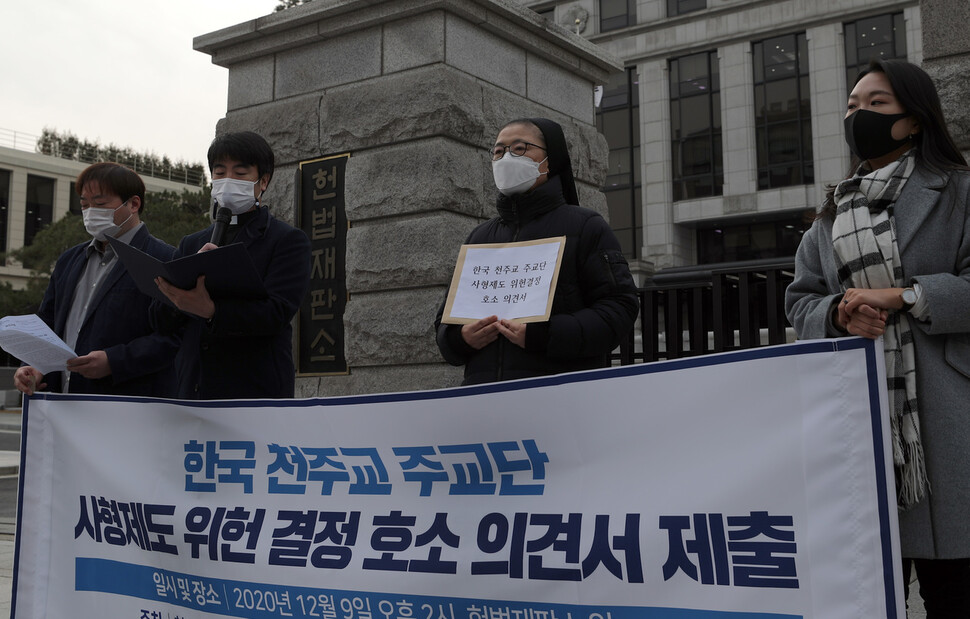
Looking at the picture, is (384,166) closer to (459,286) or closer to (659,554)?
(459,286)

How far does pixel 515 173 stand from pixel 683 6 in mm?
32693

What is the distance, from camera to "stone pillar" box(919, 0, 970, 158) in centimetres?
505

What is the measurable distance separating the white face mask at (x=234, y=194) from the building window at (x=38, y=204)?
5514cm

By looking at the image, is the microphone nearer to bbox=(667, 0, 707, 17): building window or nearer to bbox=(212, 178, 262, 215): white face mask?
bbox=(212, 178, 262, 215): white face mask

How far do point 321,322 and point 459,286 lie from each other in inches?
125

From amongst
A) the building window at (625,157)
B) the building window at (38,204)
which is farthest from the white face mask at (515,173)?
the building window at (38,204)

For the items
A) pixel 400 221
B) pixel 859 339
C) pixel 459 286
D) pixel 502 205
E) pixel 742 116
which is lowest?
pixel 859 339

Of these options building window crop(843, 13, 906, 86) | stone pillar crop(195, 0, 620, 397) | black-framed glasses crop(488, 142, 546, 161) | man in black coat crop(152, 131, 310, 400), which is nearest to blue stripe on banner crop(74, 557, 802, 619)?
man in black coat crop(152, 131, 310, 400)

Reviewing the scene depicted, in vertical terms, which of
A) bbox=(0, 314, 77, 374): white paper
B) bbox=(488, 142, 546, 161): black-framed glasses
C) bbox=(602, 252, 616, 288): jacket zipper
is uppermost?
bbox=(488, 142, 546, 161): black-framed glasses

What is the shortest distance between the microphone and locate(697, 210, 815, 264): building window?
29.4m

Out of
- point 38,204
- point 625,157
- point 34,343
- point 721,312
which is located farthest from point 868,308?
point 38,204

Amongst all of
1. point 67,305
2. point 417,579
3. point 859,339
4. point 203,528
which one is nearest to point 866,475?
point 859,339

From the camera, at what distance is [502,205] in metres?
3.59

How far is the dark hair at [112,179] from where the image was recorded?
415 centimetres
